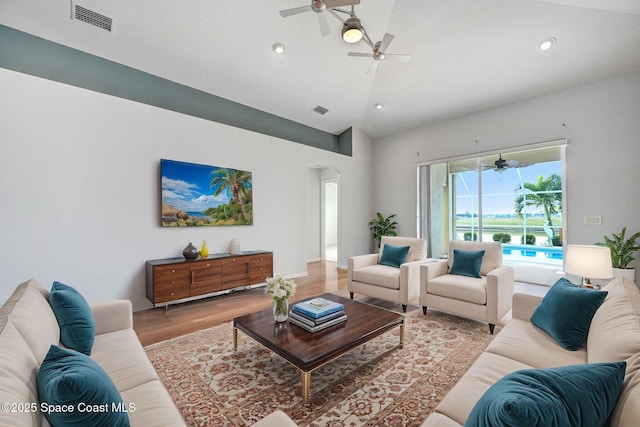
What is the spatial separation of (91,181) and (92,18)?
1.89 m

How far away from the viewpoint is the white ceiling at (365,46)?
3254mm

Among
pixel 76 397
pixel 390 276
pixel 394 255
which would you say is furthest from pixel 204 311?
pixel 76 397

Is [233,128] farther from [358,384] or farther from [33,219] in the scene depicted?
[358,384]

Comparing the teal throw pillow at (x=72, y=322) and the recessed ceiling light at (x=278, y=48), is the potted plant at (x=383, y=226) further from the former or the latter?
the teal throw pillow at (x=72, y=322)

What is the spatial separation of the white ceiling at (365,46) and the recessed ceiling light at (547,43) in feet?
0.17

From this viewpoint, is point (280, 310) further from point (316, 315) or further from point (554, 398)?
point (554, 398)

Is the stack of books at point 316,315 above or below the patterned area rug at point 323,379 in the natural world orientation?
above

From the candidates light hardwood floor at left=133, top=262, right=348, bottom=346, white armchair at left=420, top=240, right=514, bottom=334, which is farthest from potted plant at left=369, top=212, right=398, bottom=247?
white armchair at left=420, top=240, right=514, bottom=334

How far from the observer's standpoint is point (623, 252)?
3.77 metres

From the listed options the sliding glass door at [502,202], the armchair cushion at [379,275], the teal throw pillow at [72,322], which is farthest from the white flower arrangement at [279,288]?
the sliding glass door at [502,202]

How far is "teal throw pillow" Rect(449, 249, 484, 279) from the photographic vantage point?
11.2ft

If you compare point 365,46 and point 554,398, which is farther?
point 365,46

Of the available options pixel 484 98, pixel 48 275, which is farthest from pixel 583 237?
pixel 48 275

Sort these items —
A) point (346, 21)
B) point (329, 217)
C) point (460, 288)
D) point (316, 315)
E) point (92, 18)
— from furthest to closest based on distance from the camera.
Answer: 1. point (329, 217)
2. point (92, 18)
3. point (460, 288)
4. point (346, 21)
5. point (316, 315)
